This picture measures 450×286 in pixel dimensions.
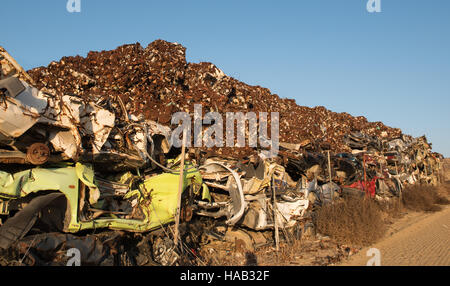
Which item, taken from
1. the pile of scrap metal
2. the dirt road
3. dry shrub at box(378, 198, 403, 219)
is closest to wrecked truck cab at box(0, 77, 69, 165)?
the pile of scrap metal

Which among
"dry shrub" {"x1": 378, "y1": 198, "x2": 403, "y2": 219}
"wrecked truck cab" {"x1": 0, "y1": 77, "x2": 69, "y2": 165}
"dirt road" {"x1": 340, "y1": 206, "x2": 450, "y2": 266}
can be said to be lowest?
"dirt road" {"x1": 340, "y1": 206, "x2": 450, "y2": 266}

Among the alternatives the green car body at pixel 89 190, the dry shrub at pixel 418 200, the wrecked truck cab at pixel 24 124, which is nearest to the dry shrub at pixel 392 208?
the dry shrub at pixel 418 200

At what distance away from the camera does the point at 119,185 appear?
19.1 feet

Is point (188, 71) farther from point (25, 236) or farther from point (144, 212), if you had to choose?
point (25, 236)

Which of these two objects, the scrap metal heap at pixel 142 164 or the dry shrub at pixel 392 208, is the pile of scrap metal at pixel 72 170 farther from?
the dry shrub at pixel 392 208

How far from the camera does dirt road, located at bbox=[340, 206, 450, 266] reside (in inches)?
245

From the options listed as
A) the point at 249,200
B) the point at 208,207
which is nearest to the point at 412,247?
the point at 249,200

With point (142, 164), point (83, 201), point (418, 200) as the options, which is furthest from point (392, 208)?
point (83, 201)

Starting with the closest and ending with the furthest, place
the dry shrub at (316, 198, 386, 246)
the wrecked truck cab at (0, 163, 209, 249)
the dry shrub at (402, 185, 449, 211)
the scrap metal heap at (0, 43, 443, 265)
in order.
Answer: the wrecked truck cab at (0, 163, 209, 249) → the scrap metal heap at (0, 43, 443, 265) → the dry shrub at (316, 198, 386, 246) → the dry shrub at (402, 185, 449, 211)

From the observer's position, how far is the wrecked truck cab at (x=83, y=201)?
4.21 metres

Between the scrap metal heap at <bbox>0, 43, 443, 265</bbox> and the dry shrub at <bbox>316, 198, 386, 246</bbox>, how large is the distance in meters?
0.49

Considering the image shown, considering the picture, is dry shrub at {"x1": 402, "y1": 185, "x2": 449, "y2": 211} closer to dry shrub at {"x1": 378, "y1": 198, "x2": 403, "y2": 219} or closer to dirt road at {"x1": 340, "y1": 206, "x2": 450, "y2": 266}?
dry shrub at {"x1": 378, "y1": 198, "x2": 403, "y2": 219}

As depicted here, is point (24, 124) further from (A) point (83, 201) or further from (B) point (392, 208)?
(B) point (392, 208)

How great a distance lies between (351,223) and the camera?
27.1 feet
